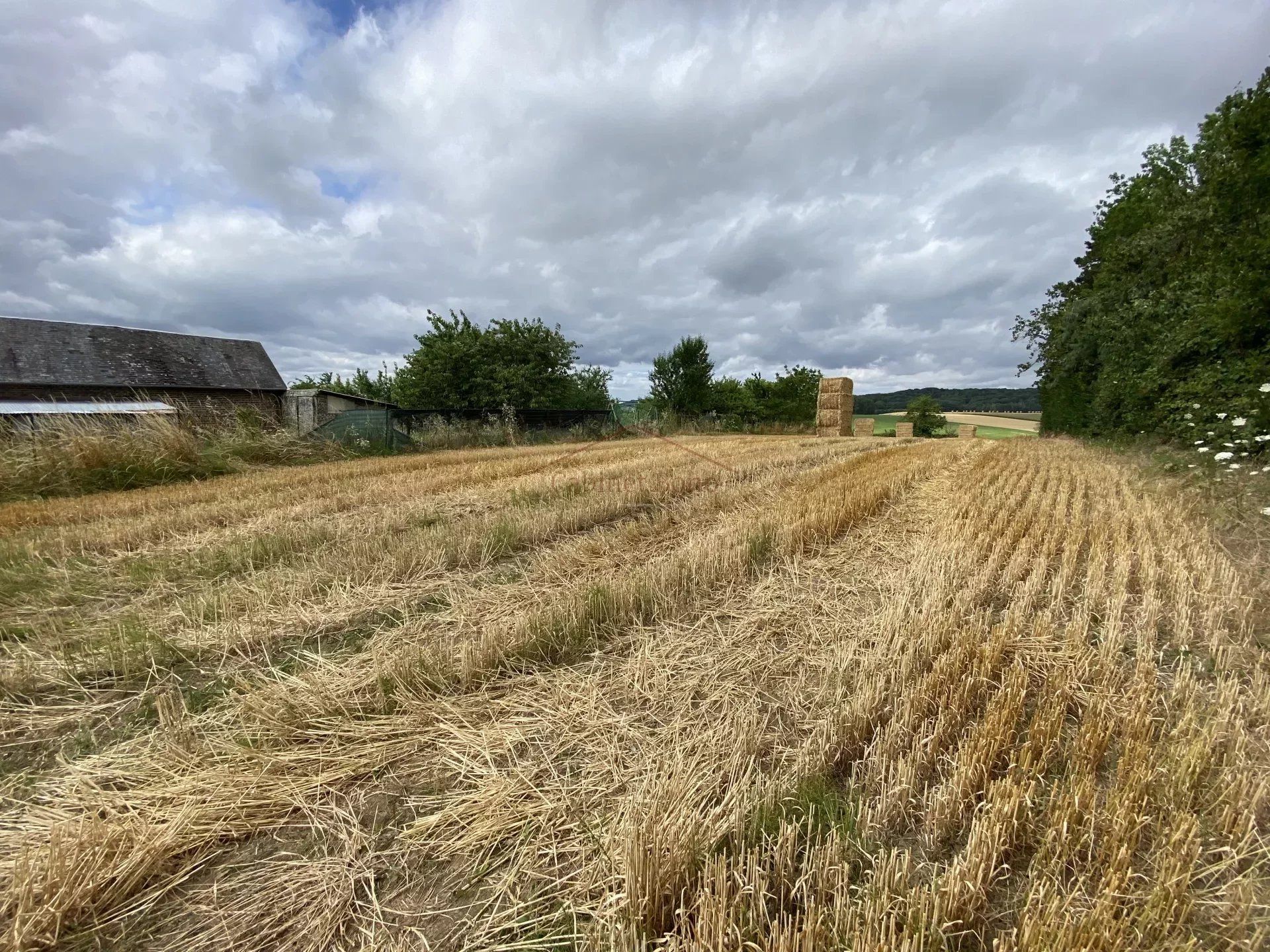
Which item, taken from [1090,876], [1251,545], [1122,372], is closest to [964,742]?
[1090,876]

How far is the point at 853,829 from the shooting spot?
1.44 m

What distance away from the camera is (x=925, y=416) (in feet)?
139

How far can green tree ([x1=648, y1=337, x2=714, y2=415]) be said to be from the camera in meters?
26.4

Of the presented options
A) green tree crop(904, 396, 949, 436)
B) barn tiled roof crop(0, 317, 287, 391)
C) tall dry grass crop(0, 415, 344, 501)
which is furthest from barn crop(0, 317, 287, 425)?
Answer: green tree crop(904, 396, 949, 436)

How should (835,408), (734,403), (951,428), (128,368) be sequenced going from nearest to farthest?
(128,368)
(835,408)
(734,403)
(951,428)

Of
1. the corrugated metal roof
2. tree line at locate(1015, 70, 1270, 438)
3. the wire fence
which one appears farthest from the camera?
the wire fence

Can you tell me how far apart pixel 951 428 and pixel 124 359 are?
50649 millimetres

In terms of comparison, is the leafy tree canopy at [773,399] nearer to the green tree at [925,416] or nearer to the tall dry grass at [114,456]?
the green tree at [925,416]

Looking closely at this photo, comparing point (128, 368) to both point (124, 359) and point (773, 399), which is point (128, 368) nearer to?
point (124, 359)

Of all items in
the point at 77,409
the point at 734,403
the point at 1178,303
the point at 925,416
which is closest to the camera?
the point at 1178,303

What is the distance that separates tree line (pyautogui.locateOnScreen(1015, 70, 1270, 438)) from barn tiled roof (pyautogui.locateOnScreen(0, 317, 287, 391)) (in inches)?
1280

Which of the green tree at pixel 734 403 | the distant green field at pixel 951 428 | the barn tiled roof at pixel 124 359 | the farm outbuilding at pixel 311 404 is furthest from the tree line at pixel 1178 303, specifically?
the barn tiled roof at pixel 124 359

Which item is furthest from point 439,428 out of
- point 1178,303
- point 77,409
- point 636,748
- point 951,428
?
point 951,428

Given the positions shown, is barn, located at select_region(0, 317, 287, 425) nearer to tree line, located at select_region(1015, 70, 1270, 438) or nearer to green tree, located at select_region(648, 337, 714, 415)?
green tree, located at select_region(648, 337, 714, 415)
